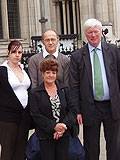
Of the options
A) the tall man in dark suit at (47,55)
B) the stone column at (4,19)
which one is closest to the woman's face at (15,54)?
the tall man in dark suit at (47,55)

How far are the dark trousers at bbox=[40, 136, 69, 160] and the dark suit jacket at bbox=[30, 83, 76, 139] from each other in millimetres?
74

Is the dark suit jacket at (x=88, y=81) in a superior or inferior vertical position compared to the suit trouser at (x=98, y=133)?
superior

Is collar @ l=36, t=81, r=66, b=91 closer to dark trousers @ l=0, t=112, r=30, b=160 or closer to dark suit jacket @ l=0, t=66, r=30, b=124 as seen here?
dark suit jacket @ l=0, t=66, r=30, b=124

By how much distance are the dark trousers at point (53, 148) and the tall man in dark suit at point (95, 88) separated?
0.52 meters

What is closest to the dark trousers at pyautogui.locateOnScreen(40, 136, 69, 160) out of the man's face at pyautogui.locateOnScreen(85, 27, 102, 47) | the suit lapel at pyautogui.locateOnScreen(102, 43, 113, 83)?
the suit lapel at pyautogui.locateOnScreen(102, 43, 113, 83)

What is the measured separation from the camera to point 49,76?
5.41 m

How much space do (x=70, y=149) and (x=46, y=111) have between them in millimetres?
452

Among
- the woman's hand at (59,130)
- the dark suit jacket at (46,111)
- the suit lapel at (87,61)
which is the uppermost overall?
the suit lapel at (87,61)

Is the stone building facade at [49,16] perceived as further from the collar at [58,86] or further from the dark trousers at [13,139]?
the collar at [58,86]

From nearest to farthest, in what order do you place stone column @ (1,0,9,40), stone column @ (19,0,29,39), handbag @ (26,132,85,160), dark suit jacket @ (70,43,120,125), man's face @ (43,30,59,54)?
handbag @ (26,132,85,160), dark suit jacket @ (70,43,120,125), man's face @ (43,30,59,54), stone column @ (1,0,9,40), stone column @ (19,0,29,39)

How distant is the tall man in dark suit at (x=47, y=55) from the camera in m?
6.05

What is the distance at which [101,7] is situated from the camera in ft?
72.0

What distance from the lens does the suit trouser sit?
5949 millimetres

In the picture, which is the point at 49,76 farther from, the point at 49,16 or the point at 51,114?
the point at 49,16
